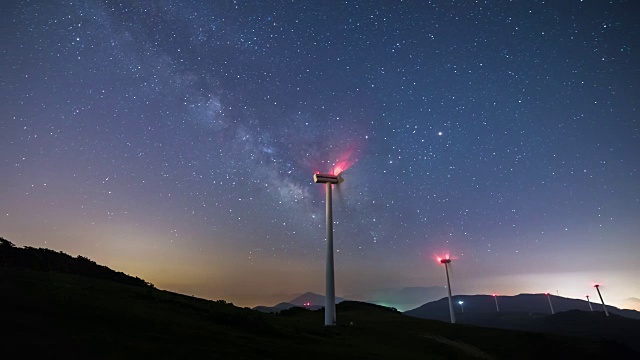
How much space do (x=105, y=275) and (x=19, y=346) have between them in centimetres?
5252

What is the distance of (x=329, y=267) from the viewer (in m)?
44.7

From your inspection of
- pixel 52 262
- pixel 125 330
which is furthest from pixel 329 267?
pixel 52 262

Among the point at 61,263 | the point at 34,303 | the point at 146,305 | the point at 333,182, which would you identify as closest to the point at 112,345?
the point at 34,303

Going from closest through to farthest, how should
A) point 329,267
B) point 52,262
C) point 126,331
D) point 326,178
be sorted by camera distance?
point 126,331 → point 329,267 → point 52,262 → point 326,178

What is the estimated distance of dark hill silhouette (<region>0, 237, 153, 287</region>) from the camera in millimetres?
40688

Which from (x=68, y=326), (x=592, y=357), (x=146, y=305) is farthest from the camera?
(x=592, y=357)

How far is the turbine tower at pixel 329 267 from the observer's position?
43.2 m

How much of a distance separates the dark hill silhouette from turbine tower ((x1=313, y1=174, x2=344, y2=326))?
105 feet

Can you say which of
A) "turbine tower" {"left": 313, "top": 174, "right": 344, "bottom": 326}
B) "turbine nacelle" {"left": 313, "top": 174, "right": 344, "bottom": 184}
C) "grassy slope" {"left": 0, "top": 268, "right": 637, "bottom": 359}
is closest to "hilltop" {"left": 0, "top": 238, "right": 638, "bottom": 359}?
"grassy slope" {"left": 0, "top": 268, "right": 637, "bottom": 359}

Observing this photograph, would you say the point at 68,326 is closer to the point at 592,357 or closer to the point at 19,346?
the point at 19,346

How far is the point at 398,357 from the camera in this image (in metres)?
24.5

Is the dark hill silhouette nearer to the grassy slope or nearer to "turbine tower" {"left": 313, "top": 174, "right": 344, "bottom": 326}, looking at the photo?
the grassy slope

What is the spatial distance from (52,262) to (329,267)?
3834cm

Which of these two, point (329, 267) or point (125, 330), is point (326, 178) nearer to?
point (329, 267)
